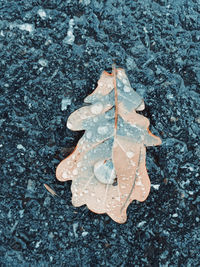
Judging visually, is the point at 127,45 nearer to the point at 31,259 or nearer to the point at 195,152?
the point at 195,152

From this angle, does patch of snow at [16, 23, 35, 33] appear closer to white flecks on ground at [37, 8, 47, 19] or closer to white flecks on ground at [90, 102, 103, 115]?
white flecks on ground at [37, 8, 47, 19]

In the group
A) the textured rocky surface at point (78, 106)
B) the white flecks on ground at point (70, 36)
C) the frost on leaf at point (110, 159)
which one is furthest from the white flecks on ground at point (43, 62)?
the frost on leaf at point (110, 159)

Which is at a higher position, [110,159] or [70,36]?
[70,36]

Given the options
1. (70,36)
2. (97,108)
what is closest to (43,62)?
(70,36)

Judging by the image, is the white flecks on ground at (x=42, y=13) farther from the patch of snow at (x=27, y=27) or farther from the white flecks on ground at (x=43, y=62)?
the white flecks on ground at (x=43, y=62)

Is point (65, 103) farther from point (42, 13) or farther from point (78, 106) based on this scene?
point (42, 13)
